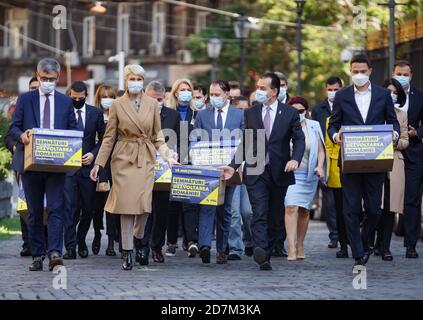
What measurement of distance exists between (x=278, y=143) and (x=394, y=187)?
7.45ft

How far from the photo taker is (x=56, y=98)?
14.0 m

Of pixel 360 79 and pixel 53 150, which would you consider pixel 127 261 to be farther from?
pixel 360 79

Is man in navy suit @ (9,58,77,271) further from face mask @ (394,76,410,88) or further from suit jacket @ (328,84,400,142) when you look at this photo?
face mask @ (394,76,410,88)

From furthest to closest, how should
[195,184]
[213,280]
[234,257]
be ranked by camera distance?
[234,257] → [195,184] → [213,280]

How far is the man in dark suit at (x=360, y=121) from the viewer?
13.9 m

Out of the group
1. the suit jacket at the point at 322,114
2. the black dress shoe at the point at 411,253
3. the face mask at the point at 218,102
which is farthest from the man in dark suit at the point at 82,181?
the black dress shoe at the point at 411,253

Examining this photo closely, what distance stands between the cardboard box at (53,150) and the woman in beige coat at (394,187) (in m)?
4.15

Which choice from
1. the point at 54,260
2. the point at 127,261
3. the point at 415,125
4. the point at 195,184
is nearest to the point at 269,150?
the point at 195,184

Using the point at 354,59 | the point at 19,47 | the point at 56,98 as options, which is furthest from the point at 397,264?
the point at 19,47

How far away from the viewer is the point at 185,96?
17.1m

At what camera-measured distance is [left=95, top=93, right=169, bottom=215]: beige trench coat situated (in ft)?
46.5

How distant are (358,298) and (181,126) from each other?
5.68m

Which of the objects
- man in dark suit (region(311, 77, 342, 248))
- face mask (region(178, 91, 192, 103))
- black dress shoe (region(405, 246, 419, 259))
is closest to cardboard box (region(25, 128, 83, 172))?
face mask (region(178, 91, 192, 103))
